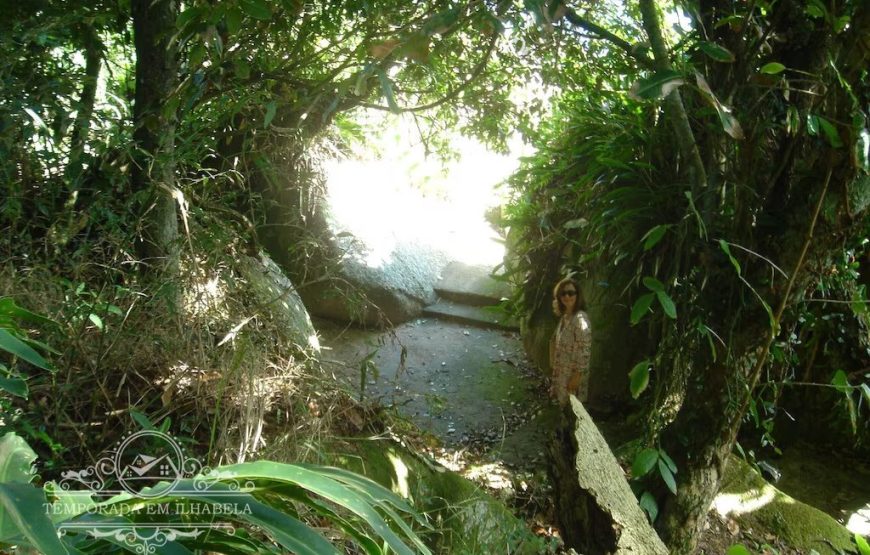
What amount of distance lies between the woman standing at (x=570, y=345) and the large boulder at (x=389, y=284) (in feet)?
6.25

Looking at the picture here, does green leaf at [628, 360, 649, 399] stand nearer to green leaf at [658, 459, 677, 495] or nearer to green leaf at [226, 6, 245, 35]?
green leaf at [658, 459, 677, 495]

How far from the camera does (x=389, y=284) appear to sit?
5863 mm

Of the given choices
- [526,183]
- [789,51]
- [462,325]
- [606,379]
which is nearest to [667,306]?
→ [789,51]

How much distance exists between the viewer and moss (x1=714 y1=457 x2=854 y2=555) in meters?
2.93

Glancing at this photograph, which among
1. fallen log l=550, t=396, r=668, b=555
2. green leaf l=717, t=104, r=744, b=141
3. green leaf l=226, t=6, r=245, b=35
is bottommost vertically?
fallen log l=550, t=396, r=668, b=555

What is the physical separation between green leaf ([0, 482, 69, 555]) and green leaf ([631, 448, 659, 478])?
2045 mm

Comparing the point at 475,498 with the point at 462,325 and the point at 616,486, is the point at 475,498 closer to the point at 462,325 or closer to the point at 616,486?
the point at 616,486

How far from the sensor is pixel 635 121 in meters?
3.61

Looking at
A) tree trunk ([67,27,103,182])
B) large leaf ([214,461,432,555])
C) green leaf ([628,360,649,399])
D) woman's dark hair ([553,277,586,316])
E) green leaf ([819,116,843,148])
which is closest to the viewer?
large leaf ([214,461,432,555])

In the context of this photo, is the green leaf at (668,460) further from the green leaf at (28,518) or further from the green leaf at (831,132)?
the green leaf at (28,518)

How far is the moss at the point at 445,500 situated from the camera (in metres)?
2.29

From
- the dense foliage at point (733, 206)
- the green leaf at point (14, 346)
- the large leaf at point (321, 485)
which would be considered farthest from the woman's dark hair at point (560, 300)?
the green leaf at point (14, 346)

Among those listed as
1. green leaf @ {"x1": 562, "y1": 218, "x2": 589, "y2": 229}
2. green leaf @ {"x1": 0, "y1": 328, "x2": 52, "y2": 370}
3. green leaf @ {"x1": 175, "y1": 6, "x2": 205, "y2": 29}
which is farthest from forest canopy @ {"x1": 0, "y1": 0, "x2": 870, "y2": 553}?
green leaf @ {"x1": 562, "y1": 218, "x2": 589, "y2": 229}

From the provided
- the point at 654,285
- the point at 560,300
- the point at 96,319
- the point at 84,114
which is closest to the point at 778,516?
the point at 560,300
